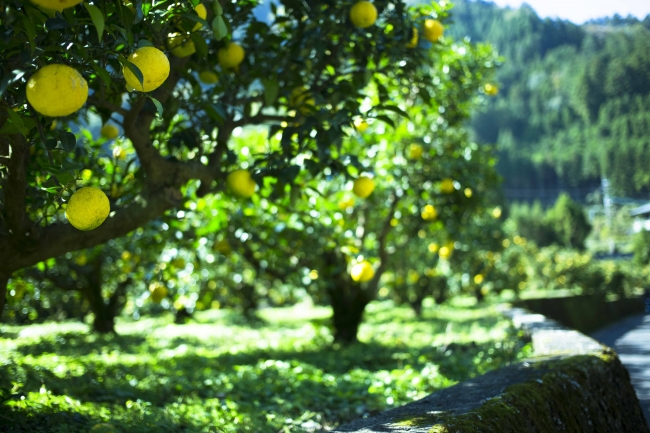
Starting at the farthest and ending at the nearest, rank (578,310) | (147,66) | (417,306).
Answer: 1. (417,306)
2. (578,310)
3. (147,66)

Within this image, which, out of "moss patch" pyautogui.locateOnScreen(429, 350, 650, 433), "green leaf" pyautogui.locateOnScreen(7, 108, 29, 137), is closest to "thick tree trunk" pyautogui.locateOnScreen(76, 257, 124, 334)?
"green leaf" pyautogui.locateOnScreen(7, 108, 29, 137)

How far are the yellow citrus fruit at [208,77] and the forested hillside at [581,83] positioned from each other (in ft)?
10.1

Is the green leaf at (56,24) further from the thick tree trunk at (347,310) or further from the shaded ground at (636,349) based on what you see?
the thick tree trunk at (347,310)

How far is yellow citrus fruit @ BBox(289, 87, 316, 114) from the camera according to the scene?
10.6ft

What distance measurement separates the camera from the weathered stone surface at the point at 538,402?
2.04 meters

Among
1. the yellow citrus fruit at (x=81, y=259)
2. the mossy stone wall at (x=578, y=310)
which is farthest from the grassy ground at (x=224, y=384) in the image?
the mossy stone wall at (x=578, y=310)

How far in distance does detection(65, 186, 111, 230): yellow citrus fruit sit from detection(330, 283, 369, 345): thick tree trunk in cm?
558

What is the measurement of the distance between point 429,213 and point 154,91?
4.38 metres

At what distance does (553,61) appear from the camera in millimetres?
8266

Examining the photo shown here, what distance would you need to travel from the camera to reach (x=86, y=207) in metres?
1.97

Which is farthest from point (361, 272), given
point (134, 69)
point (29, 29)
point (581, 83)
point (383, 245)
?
point (581, 83)

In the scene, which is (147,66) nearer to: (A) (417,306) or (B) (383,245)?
(B) (383,245)

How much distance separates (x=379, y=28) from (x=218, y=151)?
1264 mm

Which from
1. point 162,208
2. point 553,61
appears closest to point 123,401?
point 162,208
